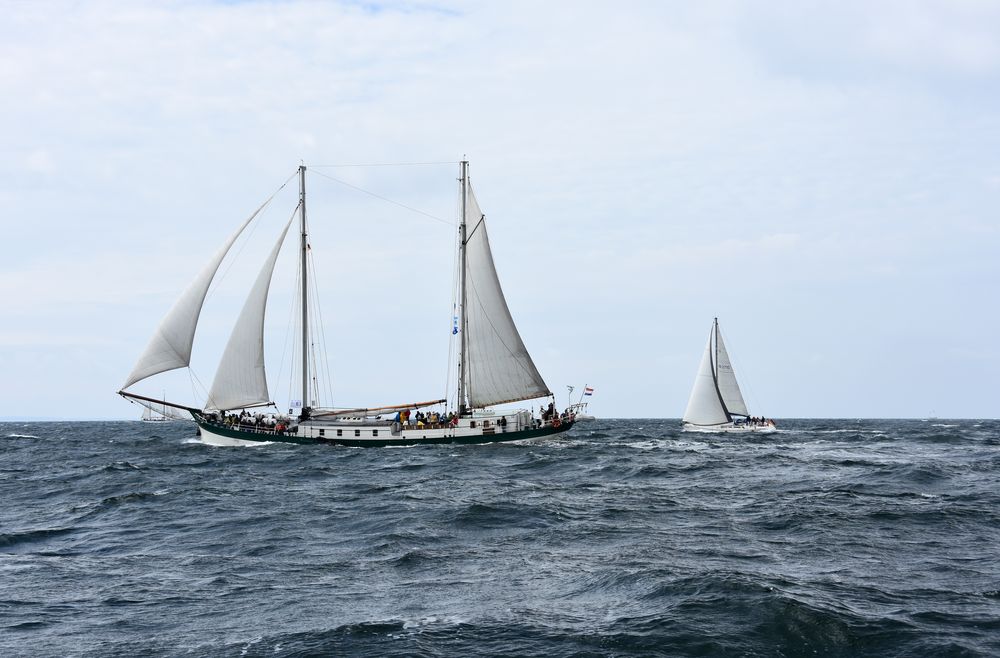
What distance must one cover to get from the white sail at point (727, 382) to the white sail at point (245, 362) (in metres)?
51.4

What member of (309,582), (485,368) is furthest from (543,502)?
(485,368)

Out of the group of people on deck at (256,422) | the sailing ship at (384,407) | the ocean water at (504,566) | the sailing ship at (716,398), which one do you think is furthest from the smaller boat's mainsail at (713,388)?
the ocean water at (504,566)

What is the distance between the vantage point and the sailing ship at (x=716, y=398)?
315 feet

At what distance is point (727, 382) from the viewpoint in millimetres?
98438

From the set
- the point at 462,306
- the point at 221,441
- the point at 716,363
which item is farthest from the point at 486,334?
the point at 716,363

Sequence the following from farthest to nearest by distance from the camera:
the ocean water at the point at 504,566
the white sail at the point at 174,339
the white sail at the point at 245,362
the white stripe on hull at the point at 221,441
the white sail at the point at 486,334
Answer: the white sail at the point at 486,334, the white stripe on hull at the point at 221,441, the white sail at the point at 245,362, the white sail at the point at 174,339, the ocean water at the point at 504,566

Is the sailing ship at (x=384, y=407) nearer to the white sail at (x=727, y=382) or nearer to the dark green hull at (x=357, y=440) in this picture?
the dark green hull at (x=357, y=440)

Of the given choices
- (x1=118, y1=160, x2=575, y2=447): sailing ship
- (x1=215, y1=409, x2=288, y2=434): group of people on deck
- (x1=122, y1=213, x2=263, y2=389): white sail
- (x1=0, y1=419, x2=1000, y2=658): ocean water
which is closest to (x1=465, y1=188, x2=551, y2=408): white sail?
(x1=118, y1=160, x2=575, y2=447): sailing ship

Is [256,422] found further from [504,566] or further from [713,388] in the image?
[713,388]

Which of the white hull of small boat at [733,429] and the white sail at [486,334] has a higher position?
the white sail at [486,334]

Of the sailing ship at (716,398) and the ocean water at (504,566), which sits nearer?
the ocean water at (504,566)

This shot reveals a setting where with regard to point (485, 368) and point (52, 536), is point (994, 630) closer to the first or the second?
point (52, 536)

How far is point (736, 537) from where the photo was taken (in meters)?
24.9

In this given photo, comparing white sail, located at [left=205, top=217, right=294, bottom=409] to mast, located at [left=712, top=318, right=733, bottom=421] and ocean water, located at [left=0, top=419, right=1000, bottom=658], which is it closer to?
ocean water, located at [left=0, top=419, right=1000, bottom=658]
